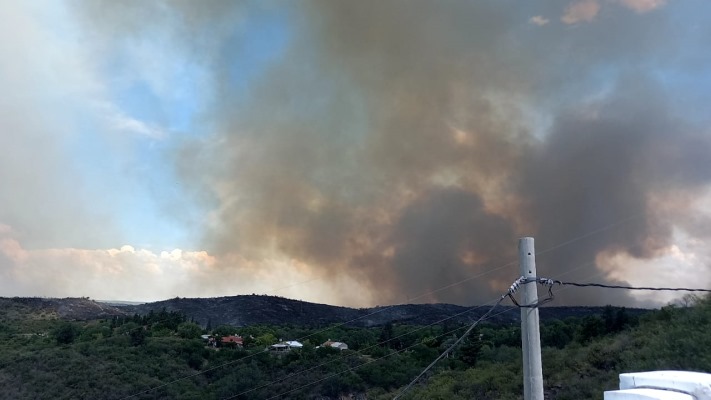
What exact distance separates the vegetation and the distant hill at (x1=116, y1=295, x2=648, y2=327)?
27555 millimetres

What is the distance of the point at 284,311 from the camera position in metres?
89.8

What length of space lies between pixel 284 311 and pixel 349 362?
167 feet

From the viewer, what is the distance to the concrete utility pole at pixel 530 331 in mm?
6324

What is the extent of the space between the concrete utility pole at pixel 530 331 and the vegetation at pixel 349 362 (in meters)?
12.6

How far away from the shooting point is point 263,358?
4181 centimetres

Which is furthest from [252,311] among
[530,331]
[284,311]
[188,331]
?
[530,331]

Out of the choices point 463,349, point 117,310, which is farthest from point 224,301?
point 463,349

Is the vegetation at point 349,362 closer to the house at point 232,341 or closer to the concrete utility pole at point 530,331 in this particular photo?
the house at point 232,341

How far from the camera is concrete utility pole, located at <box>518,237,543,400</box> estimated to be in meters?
6.32

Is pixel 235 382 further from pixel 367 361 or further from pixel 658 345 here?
pixel 658 345

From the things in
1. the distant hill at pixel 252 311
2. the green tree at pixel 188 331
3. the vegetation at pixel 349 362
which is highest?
the distant hill at pixel 252 311

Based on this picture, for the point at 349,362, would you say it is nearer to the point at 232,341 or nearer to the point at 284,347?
the point at 284,347

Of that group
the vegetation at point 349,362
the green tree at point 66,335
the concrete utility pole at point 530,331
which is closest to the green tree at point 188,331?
the vegetation at point 349,362

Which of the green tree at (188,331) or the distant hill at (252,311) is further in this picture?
the distant hill at (252,311)
